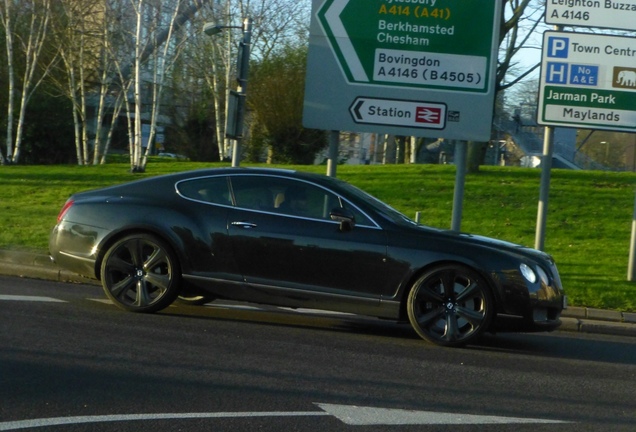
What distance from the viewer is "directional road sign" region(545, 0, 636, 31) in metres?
12.8

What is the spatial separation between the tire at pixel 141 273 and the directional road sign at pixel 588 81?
6406 millimetres

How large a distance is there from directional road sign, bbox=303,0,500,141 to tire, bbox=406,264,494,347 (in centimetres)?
496

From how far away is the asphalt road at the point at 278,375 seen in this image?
558 centimetres

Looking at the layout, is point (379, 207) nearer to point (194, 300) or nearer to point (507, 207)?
point (194, 300)

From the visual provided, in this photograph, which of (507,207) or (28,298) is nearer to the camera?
(28,298)

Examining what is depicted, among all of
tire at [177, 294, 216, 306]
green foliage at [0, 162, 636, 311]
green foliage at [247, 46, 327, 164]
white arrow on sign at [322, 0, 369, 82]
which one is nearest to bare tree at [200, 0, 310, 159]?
green foliage at [247, 46, 327, 164]

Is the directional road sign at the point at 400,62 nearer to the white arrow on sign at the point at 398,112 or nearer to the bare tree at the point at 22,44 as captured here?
the white arrow on sign at the point at 398,112

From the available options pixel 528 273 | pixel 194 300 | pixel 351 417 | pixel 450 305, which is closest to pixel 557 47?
pixel 528 273

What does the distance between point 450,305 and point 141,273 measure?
289 centimetres

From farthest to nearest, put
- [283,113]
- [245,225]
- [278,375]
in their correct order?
[283,113], [245,225], [278,375]

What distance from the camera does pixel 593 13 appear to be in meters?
12.8

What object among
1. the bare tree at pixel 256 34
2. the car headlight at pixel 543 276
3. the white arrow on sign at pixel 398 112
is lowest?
the car headlight at pixel 543 276

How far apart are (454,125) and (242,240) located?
5385 mm

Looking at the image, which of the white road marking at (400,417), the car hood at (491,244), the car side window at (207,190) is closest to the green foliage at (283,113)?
the car side window at (207,190)
